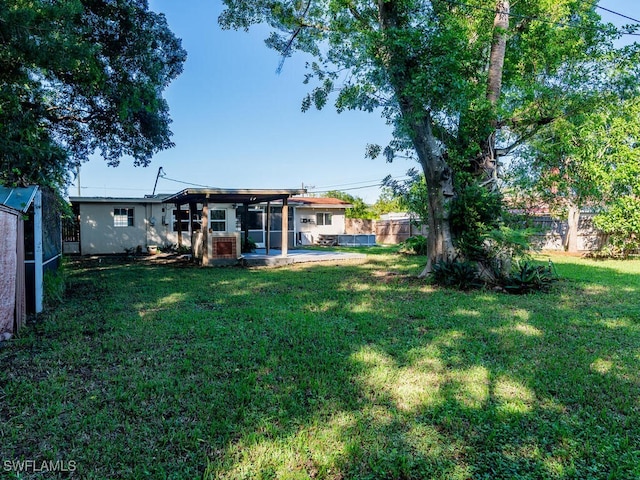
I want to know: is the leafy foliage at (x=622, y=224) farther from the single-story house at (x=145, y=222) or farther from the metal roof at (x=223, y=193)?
the single-story house at (x=145, y=222)

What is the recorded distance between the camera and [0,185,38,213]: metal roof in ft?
16.4

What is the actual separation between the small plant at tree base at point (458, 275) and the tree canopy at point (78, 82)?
24.1 feet

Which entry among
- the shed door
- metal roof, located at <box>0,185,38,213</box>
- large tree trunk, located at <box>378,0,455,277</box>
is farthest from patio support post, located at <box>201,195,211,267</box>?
the shed door

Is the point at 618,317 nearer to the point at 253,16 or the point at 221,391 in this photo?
the point at 221,391

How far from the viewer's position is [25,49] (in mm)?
5578

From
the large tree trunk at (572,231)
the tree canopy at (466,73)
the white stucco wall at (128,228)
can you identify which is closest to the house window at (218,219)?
the white stucco wall at (128,228)

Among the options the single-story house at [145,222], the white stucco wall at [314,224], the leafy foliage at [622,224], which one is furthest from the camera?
the white stucco wall at [314,224]

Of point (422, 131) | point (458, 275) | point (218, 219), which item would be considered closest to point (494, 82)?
point (422, 131)

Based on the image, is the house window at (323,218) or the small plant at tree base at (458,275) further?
the house window at (323,218)

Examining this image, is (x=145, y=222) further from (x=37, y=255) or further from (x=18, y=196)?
(x=18, y=196)

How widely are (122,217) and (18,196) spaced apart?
42.9ft

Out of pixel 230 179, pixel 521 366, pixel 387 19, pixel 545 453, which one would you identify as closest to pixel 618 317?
pixel 521 366

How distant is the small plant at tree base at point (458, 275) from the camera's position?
26.4 feet

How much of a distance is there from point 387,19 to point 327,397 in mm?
8333
